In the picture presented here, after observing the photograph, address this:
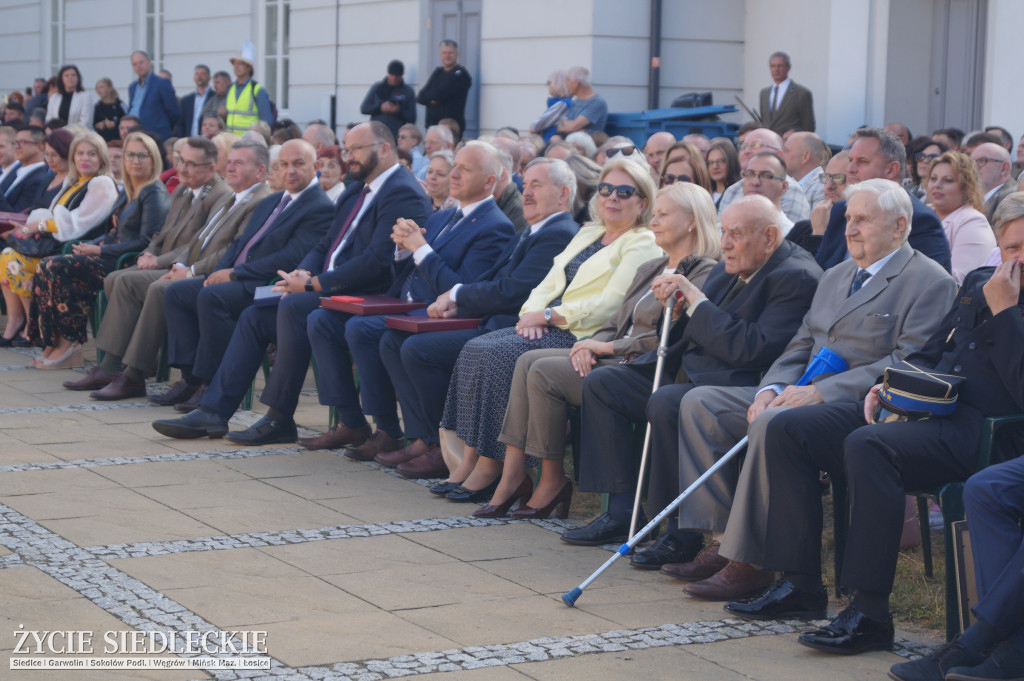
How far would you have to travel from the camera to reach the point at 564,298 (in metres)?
6.39

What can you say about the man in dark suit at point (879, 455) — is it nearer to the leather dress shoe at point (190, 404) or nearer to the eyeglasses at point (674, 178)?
the eyeglasses at point (674, 178)

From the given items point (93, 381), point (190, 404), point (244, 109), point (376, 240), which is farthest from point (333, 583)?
point (244, 109)

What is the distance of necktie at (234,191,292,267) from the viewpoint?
27.6 ft

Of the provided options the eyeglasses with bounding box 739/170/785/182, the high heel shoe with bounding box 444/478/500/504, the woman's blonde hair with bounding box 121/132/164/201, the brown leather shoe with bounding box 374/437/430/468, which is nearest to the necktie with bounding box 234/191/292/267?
the woman's blonde hair with bounding box 121/132/164/201

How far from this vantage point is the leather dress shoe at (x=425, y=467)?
6.78m

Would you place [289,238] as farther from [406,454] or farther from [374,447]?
[406,454]

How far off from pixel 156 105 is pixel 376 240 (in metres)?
11.1

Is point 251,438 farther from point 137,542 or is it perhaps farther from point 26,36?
point 26,36

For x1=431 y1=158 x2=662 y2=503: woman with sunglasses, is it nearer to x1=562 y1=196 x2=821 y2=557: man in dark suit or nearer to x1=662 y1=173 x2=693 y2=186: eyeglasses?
x1=562 y1=196 x2=821 y2=557: man in dark suit

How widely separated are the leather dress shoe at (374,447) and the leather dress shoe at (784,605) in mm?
2875

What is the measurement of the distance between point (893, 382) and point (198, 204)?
5.85 m

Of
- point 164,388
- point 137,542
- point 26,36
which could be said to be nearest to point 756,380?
point 137,542

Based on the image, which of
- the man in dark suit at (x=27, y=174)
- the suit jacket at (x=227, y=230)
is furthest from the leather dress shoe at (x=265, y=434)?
the man in dark suit at (x=27, y=174)

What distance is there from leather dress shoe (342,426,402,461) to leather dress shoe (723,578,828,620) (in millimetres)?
2875
